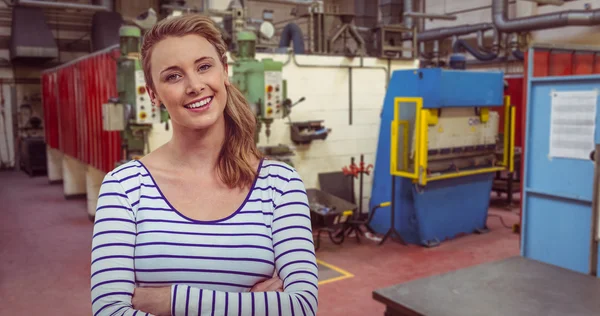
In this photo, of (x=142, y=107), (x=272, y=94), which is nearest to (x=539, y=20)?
(x=272, y=94)

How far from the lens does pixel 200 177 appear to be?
1.32 meters

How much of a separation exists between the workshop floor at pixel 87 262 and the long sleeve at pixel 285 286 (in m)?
2.53

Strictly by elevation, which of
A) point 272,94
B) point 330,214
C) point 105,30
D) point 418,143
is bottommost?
point 330,214

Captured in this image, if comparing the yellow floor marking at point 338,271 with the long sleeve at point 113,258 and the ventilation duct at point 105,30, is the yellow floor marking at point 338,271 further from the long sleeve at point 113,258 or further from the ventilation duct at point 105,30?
the ventilation duct at point 105,30

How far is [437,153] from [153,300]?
4.28m

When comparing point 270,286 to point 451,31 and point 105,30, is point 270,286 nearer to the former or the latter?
point 451,31

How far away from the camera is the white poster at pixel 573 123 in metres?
3.37

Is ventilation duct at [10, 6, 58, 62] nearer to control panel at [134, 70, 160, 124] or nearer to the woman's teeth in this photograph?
control panel at [134, 70, 160, 124]

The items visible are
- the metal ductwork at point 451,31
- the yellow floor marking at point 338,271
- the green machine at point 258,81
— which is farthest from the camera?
the metal ductwork at point 451,31

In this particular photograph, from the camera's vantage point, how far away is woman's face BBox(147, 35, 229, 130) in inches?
48.5

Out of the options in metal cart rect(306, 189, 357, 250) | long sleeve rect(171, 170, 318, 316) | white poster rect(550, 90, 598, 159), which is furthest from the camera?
metal cart rect(306, 189, 357, 250)

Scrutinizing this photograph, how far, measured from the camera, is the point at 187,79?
1.23 meters

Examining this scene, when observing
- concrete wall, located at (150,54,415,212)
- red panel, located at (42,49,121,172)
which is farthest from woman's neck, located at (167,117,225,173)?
concrete wall, located at (150,54,415,212)

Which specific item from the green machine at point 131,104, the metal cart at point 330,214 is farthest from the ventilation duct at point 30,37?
the metal cart at point 330,214
